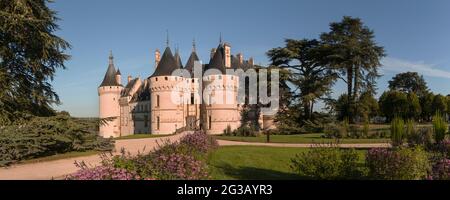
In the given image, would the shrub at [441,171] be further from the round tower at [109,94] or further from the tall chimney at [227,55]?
the round tower at [109,94]

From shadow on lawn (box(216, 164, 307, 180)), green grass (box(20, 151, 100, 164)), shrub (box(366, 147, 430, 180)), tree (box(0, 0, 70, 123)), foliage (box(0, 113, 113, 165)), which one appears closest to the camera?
shrub (box(366, 147, 430, 180))

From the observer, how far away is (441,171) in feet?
21.9

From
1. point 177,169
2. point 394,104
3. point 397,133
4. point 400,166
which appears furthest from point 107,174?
point 394,104

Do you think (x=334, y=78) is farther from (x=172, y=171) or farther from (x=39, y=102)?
(x=172, y=171)

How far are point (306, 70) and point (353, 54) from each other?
4.47 m

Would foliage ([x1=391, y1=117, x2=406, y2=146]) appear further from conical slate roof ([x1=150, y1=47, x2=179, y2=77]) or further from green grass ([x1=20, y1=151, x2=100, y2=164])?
conical slate roof ([x1=150, y1=47, x2=179, y2=77])

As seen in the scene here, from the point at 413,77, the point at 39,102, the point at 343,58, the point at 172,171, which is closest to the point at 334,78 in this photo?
the point at 343,58

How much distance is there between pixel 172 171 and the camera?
5973 millimetres

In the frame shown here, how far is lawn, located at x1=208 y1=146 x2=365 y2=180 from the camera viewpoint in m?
8.40

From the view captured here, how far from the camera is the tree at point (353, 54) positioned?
3014cm

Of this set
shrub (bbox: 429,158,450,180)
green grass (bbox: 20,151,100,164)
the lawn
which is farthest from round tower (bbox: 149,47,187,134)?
shrub (bbox: 429,158,450,180)

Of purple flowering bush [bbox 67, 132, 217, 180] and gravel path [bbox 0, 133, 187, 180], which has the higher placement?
purple flowering bush [bbox 67, 132, 217, 180]

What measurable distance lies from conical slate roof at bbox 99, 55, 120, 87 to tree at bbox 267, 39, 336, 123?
63.3 ft
